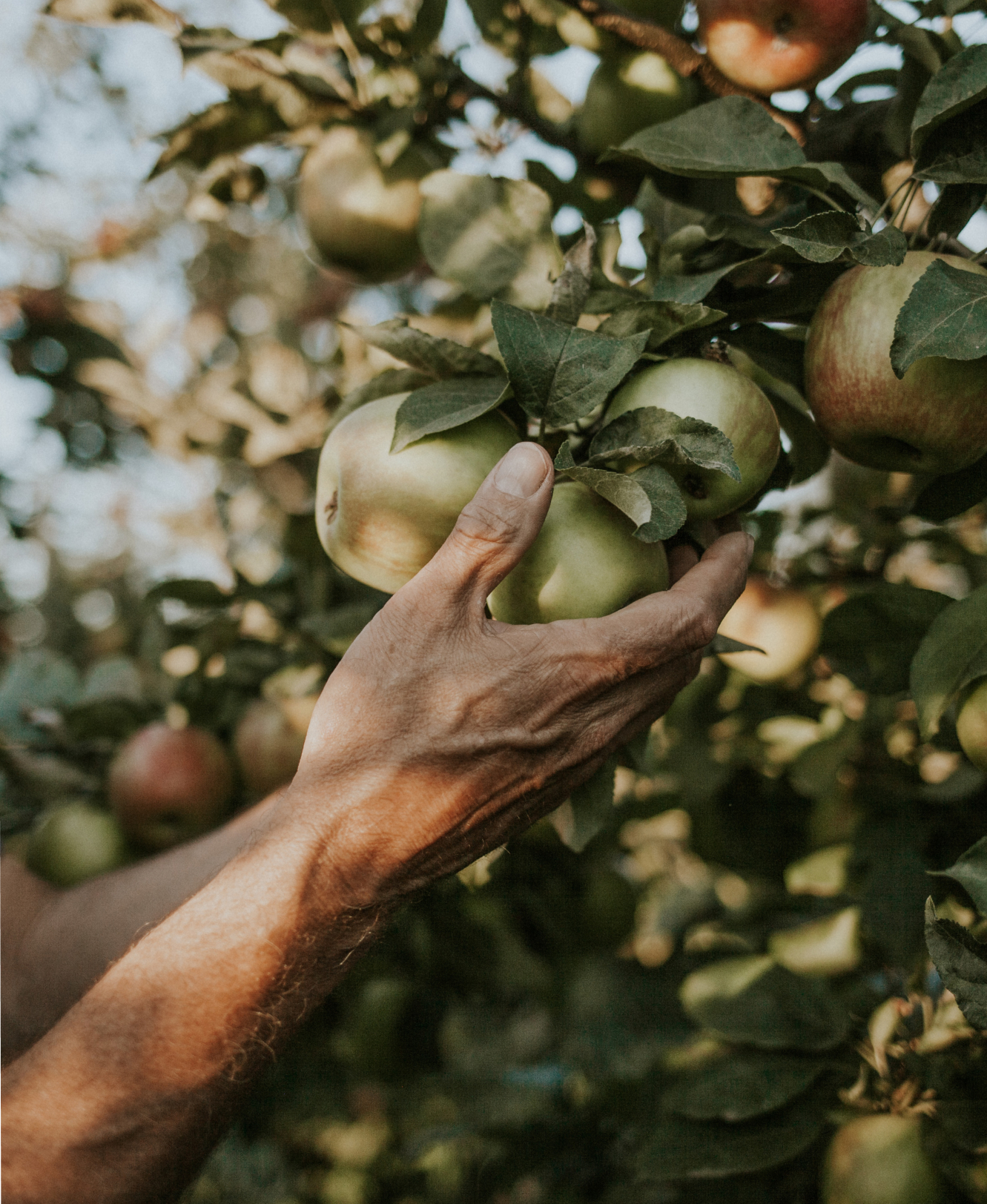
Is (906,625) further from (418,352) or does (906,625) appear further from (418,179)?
(418,179)

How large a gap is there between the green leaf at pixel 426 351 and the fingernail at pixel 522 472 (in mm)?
181

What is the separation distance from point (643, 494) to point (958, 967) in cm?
57

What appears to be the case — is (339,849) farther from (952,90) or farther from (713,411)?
(952,90)

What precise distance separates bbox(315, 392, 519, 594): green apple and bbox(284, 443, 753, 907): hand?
8cm

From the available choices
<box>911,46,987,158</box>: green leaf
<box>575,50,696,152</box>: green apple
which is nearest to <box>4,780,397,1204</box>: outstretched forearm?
<box>911,46,987,158</box>: green leaf

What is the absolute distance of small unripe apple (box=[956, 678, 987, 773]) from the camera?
987mm

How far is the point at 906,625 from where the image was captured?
1255 mm

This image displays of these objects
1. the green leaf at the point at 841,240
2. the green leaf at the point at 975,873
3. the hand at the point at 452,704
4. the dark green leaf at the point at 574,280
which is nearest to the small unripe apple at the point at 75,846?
the hand at the point at 452,704

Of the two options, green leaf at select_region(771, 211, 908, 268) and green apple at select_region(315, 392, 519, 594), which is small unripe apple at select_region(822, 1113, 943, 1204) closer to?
green apple at select_region(315, 392, 519, 594)

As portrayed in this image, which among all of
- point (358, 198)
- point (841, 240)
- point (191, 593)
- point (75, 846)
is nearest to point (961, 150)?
point (841, 240)

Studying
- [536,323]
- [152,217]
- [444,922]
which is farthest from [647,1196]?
[152,217]

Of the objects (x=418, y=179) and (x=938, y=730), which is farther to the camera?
(x=418, y=179)

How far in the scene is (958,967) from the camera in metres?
0.84

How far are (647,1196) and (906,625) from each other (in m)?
1.29
